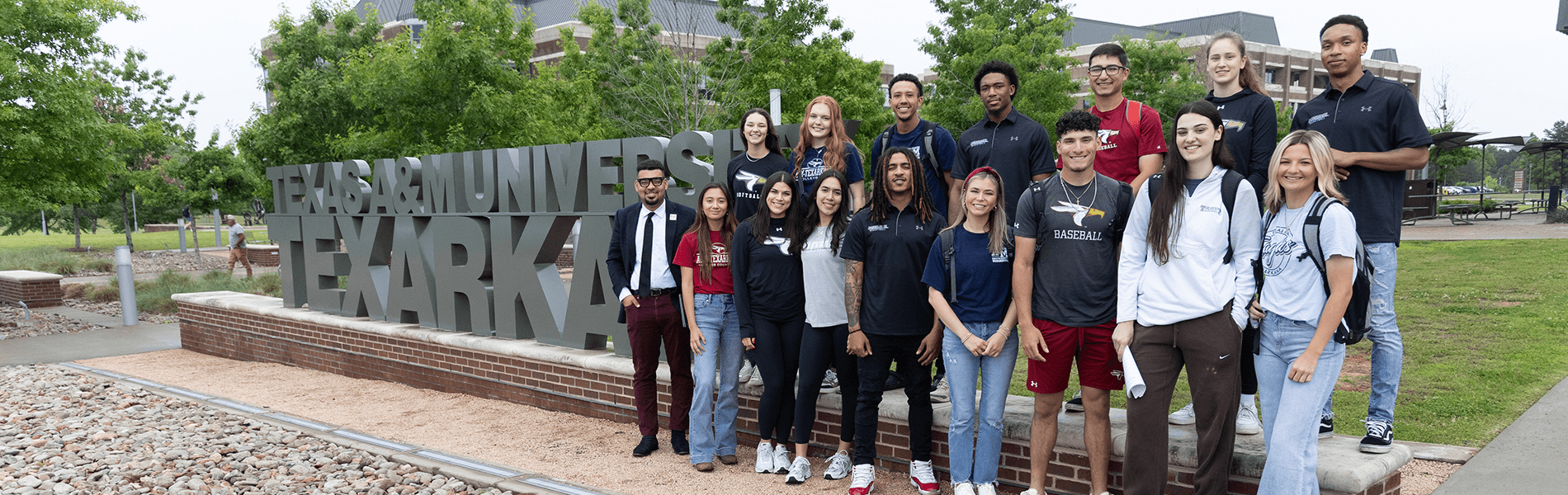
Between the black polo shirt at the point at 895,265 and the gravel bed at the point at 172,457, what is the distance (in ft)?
7.45

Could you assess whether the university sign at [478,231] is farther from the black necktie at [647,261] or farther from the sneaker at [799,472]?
the sneaker at [799,472]

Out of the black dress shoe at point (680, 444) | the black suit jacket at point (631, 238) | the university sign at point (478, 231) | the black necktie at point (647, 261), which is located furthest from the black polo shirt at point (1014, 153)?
the black dress shoe at point (680, 444)

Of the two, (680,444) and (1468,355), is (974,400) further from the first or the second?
(1468,355)

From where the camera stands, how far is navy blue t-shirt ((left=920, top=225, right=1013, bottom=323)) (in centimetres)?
384

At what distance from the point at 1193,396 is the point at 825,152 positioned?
86.6 inches

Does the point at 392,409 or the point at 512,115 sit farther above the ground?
the point at 512,115

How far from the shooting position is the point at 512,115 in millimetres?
14641

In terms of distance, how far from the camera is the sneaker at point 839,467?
15.1 ft

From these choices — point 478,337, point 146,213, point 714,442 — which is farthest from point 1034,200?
point 146,213

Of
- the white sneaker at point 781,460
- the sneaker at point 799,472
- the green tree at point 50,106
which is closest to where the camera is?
the sneaker at point 799,472

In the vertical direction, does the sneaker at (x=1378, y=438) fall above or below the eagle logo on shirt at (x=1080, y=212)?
below

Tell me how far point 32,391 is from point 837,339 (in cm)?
790

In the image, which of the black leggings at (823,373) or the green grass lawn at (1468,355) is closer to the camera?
the black leggings at (823,373)

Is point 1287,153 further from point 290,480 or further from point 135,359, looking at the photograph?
point 135,359
